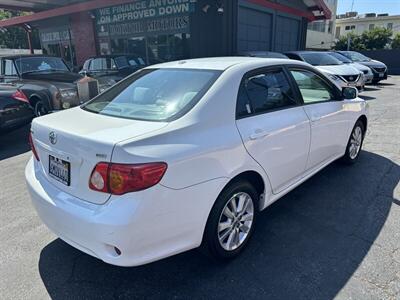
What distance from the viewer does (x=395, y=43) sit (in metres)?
35.0

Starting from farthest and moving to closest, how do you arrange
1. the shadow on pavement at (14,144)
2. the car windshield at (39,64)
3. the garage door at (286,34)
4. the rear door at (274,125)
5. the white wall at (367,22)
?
the white wall at (367,22)
the garage door at (286,34)
the car windshield at (39,64)
the shadow on pavement at (14,144)
the rear door at (274,125)

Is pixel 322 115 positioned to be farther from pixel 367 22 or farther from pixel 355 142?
pixel 367 22

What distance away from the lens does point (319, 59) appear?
1182cm

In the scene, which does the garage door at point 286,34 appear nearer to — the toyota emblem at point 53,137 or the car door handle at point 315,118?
the car door handle at point 315,118

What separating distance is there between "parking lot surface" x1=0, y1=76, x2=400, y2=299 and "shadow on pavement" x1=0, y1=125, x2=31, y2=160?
2.19 metres

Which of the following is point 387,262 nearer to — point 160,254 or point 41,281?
point 160,254

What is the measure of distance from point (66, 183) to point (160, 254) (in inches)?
34.1

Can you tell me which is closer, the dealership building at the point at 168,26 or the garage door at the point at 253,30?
the dealership building at the point at 168,26

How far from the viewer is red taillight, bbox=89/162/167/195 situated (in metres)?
1.99

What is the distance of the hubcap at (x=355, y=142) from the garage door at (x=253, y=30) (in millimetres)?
10311

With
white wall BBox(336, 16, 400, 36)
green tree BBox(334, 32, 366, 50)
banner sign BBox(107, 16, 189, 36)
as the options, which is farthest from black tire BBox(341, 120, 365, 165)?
white wall BBox(336, 16, 400, 36)

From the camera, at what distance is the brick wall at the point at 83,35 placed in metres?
17.8

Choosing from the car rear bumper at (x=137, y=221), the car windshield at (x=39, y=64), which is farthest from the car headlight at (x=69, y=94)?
the car rear bumper at (x=137, y=221)

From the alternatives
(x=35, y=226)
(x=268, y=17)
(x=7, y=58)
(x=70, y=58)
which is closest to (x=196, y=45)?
(x=268, y=17)
